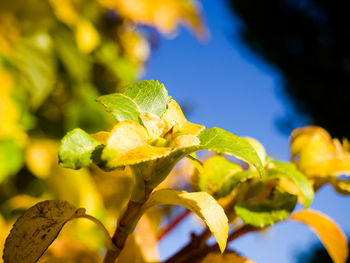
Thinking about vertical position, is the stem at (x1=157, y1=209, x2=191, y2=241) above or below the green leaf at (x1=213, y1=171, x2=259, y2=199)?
below

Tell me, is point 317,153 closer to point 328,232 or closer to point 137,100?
point 328,232

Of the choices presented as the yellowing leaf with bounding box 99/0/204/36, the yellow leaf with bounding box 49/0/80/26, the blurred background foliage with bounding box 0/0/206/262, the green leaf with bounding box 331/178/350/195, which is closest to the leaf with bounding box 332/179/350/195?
the green leaf with bounding box 331/178/350/195

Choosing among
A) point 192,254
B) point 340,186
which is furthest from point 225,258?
point 340,186

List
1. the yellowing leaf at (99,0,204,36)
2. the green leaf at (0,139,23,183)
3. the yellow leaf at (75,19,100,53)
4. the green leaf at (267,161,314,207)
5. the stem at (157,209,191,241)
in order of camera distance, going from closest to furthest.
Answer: the green leaf at (267,161,314,207) < the stem at (157,209,191,241) < the green leaf at (0,139,23,183) < the yellow leaf at (75,19,100,53) < the yellowing leaf at (99,0,204,36)

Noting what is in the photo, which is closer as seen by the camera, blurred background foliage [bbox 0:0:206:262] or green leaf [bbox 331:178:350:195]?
green leaf [bbox 331:178:350:195]

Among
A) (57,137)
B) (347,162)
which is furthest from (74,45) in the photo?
(347,162)

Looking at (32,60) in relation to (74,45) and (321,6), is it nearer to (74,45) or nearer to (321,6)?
(74,45)

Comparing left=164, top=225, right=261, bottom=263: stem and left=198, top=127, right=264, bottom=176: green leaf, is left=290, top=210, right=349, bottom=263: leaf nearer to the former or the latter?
left=164, top=225, right=261, bottom=263: stem
